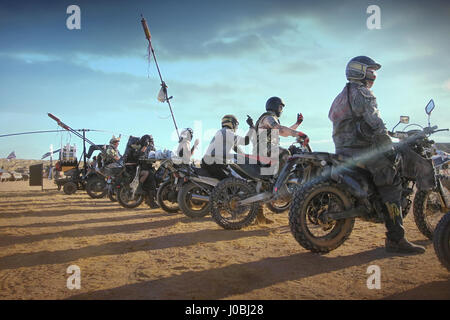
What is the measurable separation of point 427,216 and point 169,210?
18.7 feet

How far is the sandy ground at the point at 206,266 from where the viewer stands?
2729 millimetres

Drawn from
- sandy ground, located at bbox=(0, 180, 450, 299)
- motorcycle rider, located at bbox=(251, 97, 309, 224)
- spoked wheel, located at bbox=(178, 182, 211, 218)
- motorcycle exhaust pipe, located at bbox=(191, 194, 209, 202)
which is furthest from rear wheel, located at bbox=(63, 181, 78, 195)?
motorcycle rider, located at bbox=(251, 97, 309, 224)

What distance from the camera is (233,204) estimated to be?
5.61 meters

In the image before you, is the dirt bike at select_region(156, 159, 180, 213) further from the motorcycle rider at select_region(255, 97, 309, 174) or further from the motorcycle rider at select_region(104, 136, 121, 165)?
the motorcycle rider at select_region(104, 136, 121, 165)

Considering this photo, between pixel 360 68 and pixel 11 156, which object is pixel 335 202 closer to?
pixel 360 68

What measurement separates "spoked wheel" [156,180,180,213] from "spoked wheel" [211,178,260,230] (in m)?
2.55

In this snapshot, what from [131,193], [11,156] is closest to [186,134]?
[131,193]

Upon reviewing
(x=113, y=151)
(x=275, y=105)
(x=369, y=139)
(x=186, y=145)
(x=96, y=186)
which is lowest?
(x=96, y=186)

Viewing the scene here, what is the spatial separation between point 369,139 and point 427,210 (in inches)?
62.9

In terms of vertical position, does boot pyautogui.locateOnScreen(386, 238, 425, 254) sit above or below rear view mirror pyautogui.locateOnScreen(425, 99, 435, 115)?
below

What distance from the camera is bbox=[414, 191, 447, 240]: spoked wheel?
449 centimetres

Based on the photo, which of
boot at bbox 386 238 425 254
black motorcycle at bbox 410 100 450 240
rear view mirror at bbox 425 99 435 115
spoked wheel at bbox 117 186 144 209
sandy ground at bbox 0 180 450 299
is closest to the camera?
sandy ground at bbox 0 180 450 299
